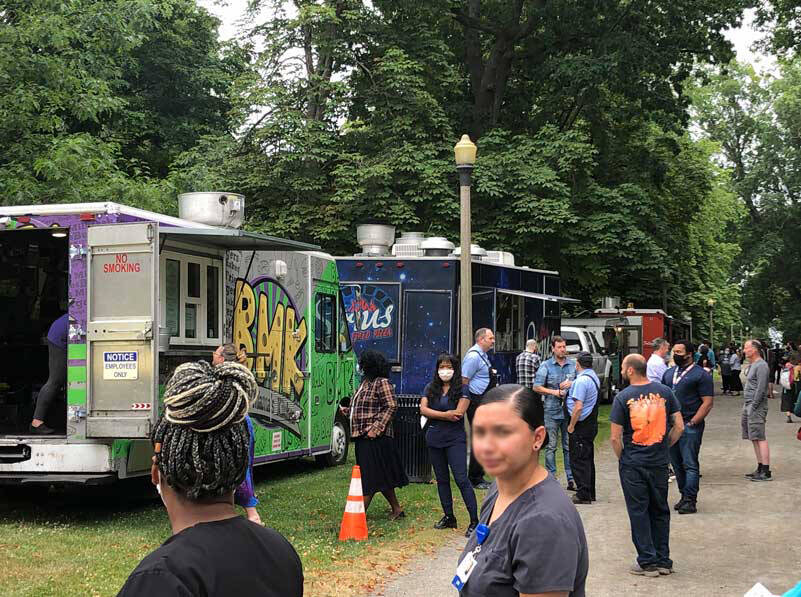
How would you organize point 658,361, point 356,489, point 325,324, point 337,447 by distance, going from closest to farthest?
point 356,489
point 325,324
point 337,447
point 658,361

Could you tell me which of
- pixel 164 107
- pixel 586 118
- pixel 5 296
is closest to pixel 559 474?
pixel 5 296

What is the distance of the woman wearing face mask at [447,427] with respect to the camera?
32.5ft

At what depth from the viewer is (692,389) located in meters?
11.7

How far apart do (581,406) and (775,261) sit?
4663cm

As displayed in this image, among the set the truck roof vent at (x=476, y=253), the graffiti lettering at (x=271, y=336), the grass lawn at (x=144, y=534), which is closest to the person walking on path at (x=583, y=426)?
→ the grass lawn at (x=144, y=534)

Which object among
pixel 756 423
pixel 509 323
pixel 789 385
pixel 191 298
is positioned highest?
pixel 191 298

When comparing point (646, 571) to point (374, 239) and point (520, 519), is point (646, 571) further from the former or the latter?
point (374, 239)

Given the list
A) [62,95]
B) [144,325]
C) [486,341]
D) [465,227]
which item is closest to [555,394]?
[486,341]

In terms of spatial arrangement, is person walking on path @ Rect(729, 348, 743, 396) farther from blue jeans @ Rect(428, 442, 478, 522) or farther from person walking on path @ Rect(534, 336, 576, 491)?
blue jeans @ Rect(428, 442, 478, 522)

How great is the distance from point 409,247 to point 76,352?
8.27 metres

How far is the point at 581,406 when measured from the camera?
11.7 metres

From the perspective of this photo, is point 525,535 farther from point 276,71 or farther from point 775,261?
point 775,261

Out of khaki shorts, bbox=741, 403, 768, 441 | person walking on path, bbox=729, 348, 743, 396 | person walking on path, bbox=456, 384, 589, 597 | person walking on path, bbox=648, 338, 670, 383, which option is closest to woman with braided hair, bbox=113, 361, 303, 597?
person walking on path, bbox=456, 384, 589, 597

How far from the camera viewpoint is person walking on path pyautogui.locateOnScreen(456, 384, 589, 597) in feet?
10.2
